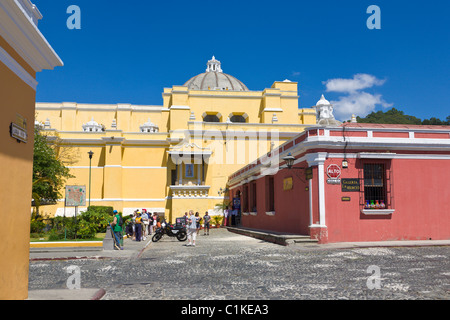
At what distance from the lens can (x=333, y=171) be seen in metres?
16.0

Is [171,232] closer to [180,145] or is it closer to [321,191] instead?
[321,191]

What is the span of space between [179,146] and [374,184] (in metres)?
20.1

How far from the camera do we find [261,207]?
24078mm

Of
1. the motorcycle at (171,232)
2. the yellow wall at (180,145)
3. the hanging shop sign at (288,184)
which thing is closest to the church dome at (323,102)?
the yellow wall at (180,145)

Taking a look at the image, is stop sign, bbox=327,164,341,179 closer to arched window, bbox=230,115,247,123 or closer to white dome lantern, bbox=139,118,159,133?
arched window, bbox=230,115,247,123

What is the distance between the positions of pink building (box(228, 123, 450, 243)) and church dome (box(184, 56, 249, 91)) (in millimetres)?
30108

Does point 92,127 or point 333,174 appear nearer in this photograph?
point 333,174

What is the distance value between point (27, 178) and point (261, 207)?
18.4 m

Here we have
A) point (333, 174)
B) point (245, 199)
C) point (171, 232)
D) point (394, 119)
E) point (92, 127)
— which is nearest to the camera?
point (333, 174)

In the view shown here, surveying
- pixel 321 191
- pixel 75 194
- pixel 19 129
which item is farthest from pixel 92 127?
pixel 19 129

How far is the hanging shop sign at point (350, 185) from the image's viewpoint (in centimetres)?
1602

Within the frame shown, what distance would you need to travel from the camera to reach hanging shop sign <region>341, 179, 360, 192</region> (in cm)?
1602
